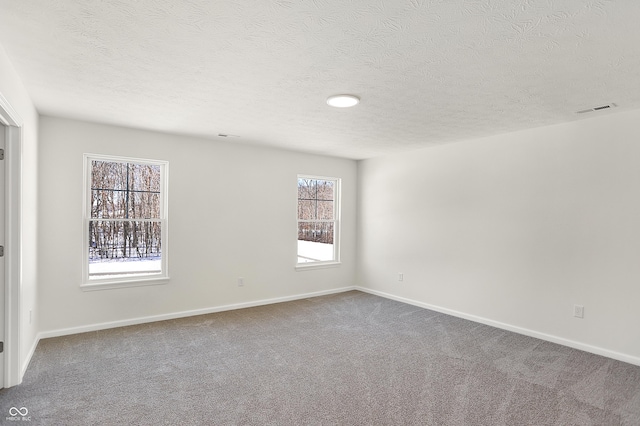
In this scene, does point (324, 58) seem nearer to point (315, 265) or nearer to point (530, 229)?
point (530, 229)

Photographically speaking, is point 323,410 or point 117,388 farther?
point 117,388

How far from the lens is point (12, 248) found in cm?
263

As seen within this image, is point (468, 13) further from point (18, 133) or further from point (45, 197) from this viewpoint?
point (45, 197)

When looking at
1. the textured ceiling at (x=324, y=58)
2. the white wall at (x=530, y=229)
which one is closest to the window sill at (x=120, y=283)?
the textured ceiling at (x=324, y=58)

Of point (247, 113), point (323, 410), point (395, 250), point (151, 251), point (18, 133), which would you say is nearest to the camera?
point (323, 410)

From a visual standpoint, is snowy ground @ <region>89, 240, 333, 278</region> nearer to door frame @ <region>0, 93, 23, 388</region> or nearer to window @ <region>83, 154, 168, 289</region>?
window @ <region>83, 154, 168, 289</region>

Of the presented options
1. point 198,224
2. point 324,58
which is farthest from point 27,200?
point 324,58

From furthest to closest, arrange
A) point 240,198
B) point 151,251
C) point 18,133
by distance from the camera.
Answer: point 240,198 < point 151,251 < point 18,133

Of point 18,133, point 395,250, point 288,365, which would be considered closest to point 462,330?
→ point 395,250

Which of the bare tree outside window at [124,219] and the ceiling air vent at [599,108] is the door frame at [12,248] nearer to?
→ the bare tree outside window at [124,219]

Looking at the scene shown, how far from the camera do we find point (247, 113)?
3.49m

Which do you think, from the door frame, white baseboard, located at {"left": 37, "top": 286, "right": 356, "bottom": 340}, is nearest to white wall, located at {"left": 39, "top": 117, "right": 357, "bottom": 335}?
white baseboard, located at {"left": 37, "top": 286, "right": 356, "bottom": 340}

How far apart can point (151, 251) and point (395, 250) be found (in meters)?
3.54

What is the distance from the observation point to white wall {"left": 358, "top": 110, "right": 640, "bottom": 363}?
334cm
